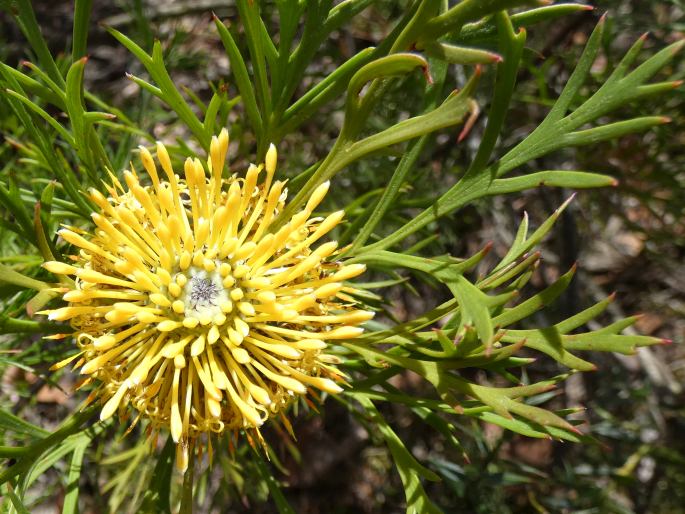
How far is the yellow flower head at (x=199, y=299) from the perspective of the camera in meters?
0.92

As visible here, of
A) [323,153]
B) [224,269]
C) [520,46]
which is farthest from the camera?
[323,153]

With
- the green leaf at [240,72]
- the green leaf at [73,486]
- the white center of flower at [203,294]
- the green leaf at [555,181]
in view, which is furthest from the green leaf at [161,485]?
the green leaf at [555,181]

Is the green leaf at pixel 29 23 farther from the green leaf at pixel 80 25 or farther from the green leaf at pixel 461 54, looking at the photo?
the green leaf at pixel 461 54

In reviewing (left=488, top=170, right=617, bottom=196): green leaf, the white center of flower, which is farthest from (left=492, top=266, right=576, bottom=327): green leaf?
the white center of flower

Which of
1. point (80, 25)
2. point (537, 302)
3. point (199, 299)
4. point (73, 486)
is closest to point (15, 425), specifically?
point (73, 486)

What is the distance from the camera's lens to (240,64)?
1014 millimetres

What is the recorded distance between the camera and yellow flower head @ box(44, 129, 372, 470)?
0.92 metres

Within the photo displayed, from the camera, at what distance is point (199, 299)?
3.19 feet

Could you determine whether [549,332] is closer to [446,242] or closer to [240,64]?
[240,64]

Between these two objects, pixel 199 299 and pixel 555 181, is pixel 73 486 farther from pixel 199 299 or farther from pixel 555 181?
pixel 555 181

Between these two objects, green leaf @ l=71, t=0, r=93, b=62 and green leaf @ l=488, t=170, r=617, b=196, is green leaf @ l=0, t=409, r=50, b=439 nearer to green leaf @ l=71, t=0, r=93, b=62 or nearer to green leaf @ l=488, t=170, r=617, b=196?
green leaf @ l=71, t=0, r=93, b=62

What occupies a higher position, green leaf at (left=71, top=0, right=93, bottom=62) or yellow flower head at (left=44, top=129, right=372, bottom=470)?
green leaf at (left=71, top=0, right=93, bottom=62)

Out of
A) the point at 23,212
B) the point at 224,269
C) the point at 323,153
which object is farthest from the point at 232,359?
the point at 323,153

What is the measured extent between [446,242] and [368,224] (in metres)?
1.31
